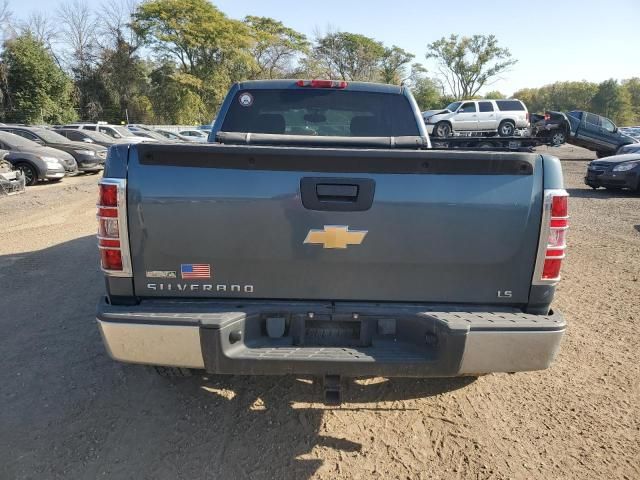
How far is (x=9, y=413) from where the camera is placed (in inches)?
111

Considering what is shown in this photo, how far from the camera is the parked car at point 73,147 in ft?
51.2

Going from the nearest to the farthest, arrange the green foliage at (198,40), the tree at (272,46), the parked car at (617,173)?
the parked car at (617,173)
the green foliage at (198,40)
the tree at (272,46)

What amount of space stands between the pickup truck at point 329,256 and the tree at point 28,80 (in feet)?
133

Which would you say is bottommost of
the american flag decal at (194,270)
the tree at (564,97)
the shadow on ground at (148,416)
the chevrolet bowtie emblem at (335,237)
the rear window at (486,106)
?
the shadow on ground at (148,416)

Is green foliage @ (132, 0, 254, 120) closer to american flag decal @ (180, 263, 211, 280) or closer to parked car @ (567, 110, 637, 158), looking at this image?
parked car @ (567, 110, 637, 158)

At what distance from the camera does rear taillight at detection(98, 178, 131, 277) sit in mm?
2146

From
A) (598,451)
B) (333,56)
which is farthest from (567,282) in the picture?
(333,56)

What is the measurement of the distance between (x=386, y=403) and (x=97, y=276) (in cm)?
403

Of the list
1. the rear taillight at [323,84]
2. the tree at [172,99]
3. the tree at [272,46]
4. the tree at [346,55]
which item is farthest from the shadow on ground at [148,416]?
the tree at [346,55]

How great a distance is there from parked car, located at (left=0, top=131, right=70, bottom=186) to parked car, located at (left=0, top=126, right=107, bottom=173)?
6.42ft

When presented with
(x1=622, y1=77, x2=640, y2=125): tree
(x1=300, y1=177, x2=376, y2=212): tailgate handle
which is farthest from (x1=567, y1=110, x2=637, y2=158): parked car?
(x1=622, y1=77, x2=640, y2=125): tree

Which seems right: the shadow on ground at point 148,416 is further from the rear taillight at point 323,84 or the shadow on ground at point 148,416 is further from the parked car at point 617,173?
the parked car at point 617,173

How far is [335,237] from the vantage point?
2.21 m

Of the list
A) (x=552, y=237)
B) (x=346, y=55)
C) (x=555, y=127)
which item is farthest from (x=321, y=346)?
(x=346, y=55)
